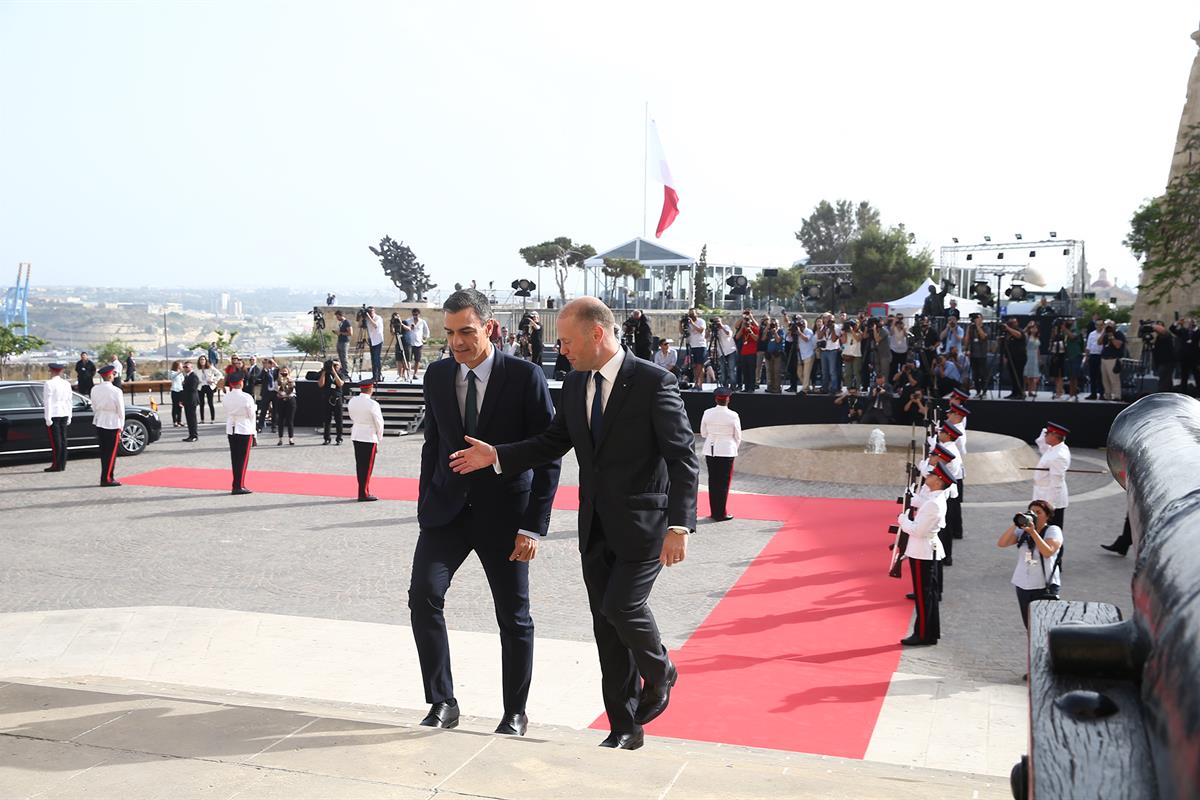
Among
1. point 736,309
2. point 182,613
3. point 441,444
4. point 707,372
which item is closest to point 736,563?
point 182,613

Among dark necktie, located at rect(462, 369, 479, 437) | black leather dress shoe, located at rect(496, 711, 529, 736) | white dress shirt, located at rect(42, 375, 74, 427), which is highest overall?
dark necktie, located at rect(462, 369, 479, 437)

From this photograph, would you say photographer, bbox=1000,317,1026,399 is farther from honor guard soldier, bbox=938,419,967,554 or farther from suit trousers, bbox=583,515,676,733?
suit trousers, bbox=583,515,676,733

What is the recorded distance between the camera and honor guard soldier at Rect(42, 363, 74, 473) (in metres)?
17.5

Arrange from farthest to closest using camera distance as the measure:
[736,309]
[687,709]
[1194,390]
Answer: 1. [736,309]
2. [1194,390]
3. [687,709]

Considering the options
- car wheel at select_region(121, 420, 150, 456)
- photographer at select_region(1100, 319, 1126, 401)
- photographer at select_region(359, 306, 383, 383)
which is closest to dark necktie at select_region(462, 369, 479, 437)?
car wheel at select_region(121, 420, 150, 456)

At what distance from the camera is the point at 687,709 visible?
6.63 m

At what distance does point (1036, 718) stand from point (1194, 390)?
20.8m

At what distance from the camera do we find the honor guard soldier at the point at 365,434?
14898mm

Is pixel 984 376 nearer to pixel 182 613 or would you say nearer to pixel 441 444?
pixel 182 613

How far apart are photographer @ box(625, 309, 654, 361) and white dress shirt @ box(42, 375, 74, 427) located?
10367 mm

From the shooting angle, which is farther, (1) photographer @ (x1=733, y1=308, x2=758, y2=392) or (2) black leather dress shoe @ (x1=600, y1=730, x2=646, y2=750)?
(1) photographer @ (x1=733, y1=308, x2=758, y2=392)

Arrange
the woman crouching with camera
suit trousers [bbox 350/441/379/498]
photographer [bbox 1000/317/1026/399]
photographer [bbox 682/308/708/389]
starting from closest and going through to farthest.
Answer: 1. the woman crouching with camera
2. suit trousers [bbox 350/441/379/498]
3. photographer [bbox 1000/317/1026/399]
4. photographer [bbox 682/308/708/389]

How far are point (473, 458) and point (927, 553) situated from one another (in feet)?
16.1

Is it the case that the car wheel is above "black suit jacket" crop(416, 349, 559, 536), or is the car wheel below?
below
